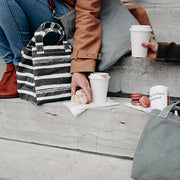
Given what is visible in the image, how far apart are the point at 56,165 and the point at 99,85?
1.80ft

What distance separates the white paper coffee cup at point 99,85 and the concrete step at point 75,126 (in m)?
0.09

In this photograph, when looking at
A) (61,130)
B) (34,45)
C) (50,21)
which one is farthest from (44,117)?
(50,21)

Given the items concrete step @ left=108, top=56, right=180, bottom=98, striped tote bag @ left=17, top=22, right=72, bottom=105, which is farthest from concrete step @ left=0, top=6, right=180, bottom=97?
striped tote bag @ left=17, top=22, right=72, bottom=105

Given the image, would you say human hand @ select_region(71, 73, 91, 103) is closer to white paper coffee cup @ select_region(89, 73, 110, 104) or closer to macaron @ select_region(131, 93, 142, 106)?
white paper coffee cup @ select_region(89, 73, 110, 104)

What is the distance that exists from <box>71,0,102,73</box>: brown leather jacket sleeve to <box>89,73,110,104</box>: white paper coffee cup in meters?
0.08

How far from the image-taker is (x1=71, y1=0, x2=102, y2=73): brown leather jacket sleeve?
1.57 meters

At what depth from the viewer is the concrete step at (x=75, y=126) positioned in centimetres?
147

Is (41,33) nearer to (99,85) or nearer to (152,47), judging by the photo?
(99,85)

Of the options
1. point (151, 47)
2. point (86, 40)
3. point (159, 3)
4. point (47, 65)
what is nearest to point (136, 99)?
point (151, 47)

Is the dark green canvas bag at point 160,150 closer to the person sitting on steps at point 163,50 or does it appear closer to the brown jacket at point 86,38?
the person sitting on steps at point 163,50

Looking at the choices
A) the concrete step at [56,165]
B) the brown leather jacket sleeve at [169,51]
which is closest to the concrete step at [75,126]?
the concrete step at [56,165]

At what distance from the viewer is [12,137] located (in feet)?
5.90

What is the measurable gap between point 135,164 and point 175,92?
2.33ft

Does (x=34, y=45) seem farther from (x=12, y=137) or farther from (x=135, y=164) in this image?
(x=135, y=164)
